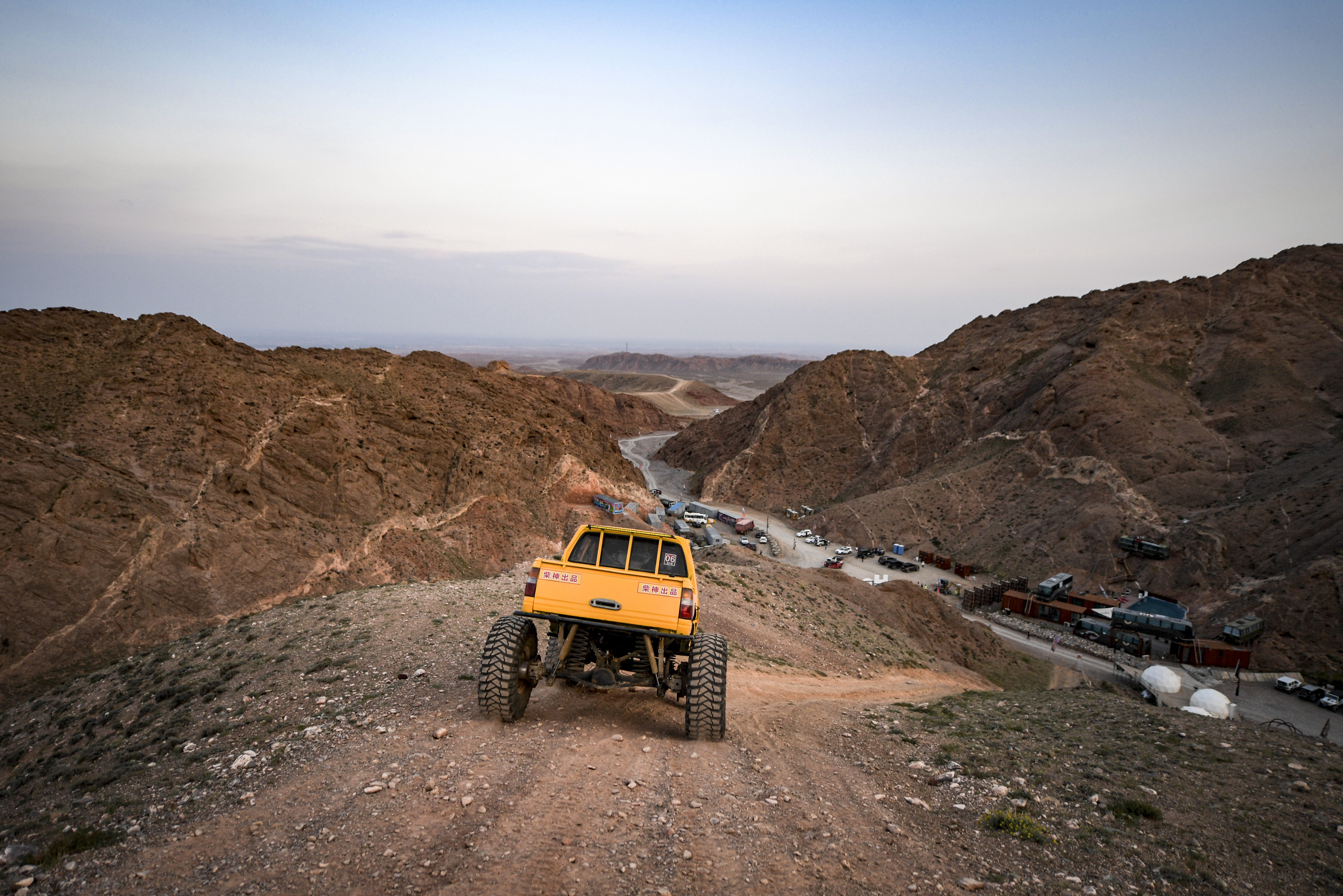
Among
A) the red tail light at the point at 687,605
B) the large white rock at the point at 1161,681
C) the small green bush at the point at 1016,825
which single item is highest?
the red tail light at the point at 687,605

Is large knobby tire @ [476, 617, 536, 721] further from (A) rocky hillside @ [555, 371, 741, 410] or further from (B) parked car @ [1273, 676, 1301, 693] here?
(A) rocky hillside @ [555, 371, 741, 410]

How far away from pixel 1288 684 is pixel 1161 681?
704cm

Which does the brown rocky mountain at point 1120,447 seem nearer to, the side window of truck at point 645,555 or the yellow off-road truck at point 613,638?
the yellow off-road truck at point 613,638

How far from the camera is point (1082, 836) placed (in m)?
6.35

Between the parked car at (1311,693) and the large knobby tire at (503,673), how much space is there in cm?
3635

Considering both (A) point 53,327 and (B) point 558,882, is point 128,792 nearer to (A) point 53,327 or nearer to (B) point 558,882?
(B) point 558,882

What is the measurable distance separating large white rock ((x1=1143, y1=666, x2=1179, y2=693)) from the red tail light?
29164 millimetres

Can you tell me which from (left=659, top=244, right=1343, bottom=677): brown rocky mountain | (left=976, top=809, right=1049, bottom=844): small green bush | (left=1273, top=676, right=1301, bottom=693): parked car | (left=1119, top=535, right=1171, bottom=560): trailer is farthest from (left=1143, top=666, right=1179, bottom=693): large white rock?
(left=976, top=809, right=1049, bottom=844): small green bush

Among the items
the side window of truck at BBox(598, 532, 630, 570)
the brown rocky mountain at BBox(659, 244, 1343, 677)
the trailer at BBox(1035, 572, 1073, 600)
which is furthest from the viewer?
the trailer at BBox(1035, 572, 1073, 600)

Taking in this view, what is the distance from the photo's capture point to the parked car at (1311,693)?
89.6 ft

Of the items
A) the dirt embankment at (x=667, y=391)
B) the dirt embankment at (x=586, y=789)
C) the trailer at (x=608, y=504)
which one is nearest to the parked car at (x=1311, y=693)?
the dirt embankment at (x=586, y=789)

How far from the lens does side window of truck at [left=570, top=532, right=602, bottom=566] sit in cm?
883

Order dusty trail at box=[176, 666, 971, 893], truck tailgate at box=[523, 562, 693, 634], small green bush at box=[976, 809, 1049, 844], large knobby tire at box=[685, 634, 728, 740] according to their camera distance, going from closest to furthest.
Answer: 1. dusty trail at box=[176, 666, 971, 893]
2. small green bush at box=[976, 809, 1049, 844]
3. truck tailgate at box=[523, 562, 693, 634]
4. large knobby tire at box=[685, 634, 728, 740]

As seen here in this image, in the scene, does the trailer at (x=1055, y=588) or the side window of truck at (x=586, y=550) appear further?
the trailer at (x=1055, y=588)
